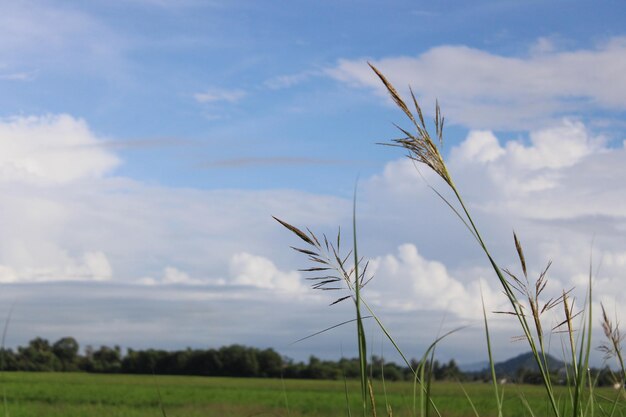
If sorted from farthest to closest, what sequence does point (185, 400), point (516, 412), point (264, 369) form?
point (264, 369) → point (185, 400) → point (516, 412)

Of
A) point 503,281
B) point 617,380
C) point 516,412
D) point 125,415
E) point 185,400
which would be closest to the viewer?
point 503,281

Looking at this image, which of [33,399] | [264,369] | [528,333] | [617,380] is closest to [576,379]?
[528,333]

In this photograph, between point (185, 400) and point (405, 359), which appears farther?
point (185, 400)

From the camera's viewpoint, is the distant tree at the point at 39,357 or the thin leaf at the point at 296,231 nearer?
the thin leaf at the point at 296,231

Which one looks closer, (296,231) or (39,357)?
(296,231)

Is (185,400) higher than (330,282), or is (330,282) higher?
(330,282)

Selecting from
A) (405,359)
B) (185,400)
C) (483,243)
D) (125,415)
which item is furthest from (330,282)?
(185,400)

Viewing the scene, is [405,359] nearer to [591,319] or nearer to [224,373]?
[591,319]

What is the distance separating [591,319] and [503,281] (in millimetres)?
257

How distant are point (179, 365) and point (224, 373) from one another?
3.13 metres

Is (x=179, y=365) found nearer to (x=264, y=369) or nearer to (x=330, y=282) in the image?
(x=264, y=369)

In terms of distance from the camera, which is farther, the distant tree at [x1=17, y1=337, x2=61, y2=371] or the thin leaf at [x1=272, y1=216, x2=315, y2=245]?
the distant tree at [x1=17, y1=337, x2=61, y2=371]

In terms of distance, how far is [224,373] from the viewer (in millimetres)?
48656

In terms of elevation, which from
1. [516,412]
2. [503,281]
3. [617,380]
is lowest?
[516,412]
